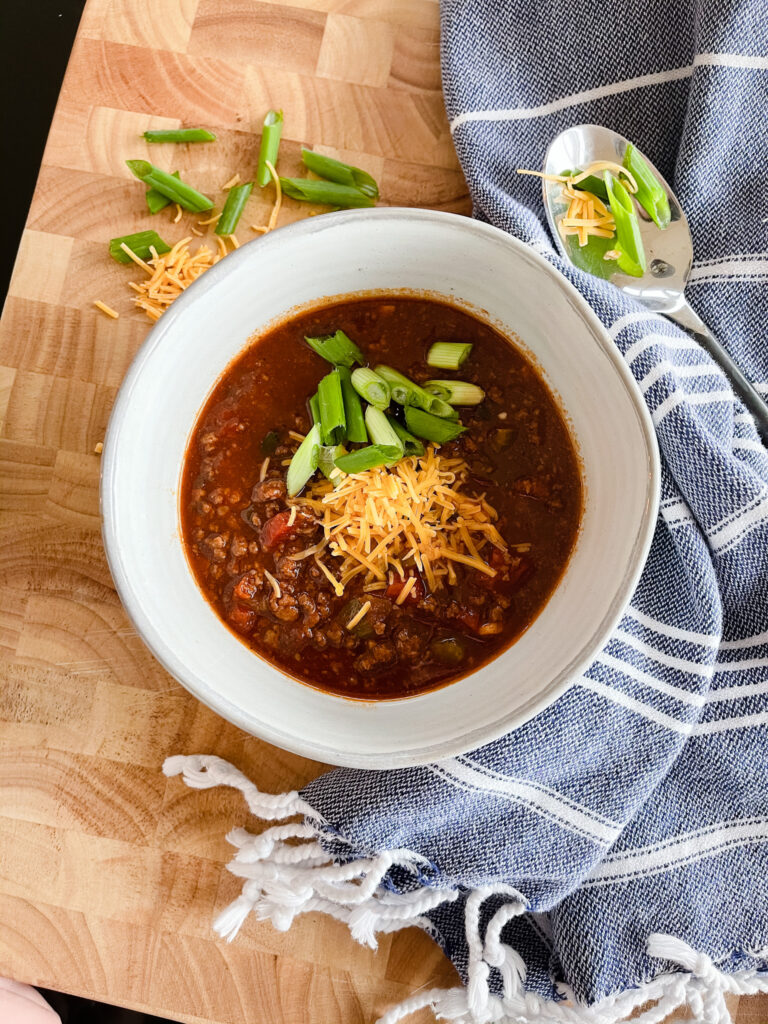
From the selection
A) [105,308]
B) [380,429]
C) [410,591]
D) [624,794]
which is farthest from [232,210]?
[624,794]

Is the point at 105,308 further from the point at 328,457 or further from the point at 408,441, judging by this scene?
the point at 408,441

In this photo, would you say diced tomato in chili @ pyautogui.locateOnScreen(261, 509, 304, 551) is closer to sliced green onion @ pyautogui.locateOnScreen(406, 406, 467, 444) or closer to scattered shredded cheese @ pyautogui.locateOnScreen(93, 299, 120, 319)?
sliced green onion @ pyautogui.locateOnScreen(406, 406, 467, 444)

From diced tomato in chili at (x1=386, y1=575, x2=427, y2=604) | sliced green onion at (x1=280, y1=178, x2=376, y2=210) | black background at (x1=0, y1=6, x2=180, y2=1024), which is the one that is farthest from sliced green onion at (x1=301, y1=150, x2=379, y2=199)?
black background at (x1=0, y1=6, x2=180, y2=1024)

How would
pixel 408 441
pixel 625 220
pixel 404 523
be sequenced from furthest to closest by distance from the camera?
pixel 625 220 < pixel 408 441 < pixel 404 523

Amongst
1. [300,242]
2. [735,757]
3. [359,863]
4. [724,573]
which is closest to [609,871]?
[735,757]

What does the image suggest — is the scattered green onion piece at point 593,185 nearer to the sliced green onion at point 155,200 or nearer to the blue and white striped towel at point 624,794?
the blue and white striped towel at point 624,794

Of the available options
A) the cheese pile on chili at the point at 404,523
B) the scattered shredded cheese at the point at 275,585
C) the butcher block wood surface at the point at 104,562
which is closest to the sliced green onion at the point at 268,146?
the butcher block wood surface at the point at 104,562
